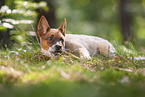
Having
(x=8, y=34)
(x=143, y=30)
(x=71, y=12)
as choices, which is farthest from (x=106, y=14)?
(x=8, y=34)

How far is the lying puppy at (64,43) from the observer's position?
13.4 ft

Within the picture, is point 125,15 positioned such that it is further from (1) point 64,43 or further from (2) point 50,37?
(2) point 50,37

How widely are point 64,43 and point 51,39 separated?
32cm

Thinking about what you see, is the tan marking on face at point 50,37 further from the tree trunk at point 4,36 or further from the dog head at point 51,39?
the tree trunk at point 4,36

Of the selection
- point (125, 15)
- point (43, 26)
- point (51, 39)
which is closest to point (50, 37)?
point (51, 39)

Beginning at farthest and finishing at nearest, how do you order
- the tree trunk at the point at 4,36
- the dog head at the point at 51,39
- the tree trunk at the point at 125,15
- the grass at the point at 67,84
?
the tree trunk at the point at 125,15 < the tree trunk at the point at 4,36 < the dog head at the point at 51,39 < the grass at the point at 67,84

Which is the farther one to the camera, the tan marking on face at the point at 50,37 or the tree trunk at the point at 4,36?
the tree trunk at the point at 4,36

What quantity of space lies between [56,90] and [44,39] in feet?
7.59

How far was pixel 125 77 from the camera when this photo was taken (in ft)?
8.68

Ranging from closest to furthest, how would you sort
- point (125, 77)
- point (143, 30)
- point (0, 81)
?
point (0, 81)
point (125, 77)
point (143, 30)

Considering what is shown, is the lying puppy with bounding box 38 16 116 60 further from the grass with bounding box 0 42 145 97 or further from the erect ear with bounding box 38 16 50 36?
the grass with bounding box 0 42 145 97

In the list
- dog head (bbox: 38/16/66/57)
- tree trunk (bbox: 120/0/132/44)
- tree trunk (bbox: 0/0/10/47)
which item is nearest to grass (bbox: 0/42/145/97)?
dog head (bbox: 38/16/66/57)

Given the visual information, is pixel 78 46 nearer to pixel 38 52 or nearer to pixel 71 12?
pixel 38 52

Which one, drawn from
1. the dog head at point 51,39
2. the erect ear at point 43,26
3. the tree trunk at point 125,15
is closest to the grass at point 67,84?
the dog head at point 51,39
